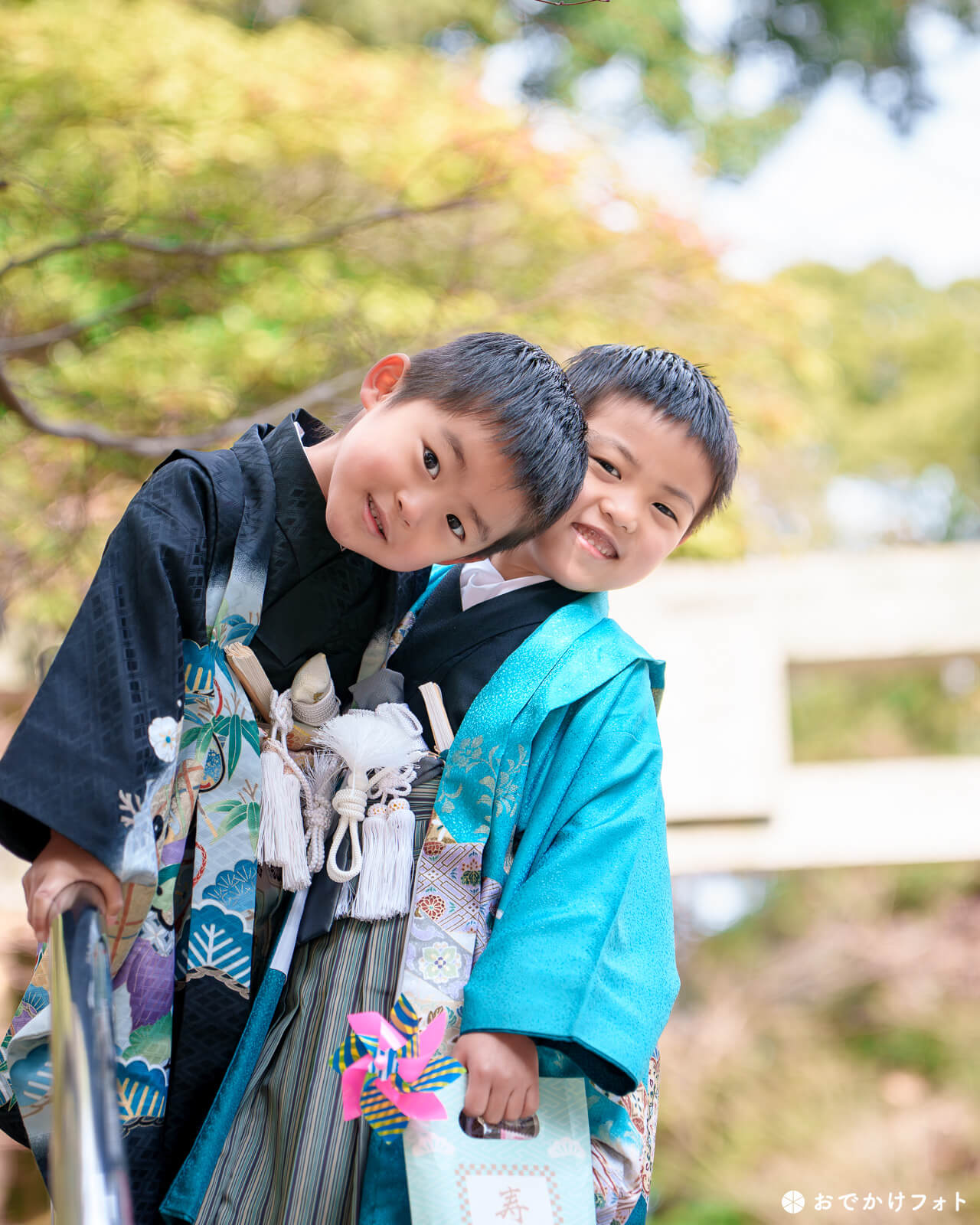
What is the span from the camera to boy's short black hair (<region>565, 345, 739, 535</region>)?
174 centimetres

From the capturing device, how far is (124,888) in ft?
4.48

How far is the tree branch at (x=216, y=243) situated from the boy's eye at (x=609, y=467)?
5.14 ft

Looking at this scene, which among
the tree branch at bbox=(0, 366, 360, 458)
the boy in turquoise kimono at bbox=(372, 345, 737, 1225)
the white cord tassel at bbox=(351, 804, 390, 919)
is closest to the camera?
the boy in turquoise kimono at bbox=(372, 345, 737, 1225)

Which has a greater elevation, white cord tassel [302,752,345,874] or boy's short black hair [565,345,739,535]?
boy's short black hair [565,345,739,535]

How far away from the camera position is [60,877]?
51.2 inches

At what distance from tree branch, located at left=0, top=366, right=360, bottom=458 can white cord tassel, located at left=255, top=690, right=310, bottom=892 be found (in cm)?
120

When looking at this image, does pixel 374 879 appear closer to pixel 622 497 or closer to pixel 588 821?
pixel 588 821

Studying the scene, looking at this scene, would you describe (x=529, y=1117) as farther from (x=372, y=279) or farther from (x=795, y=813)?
(x=795, y=813)

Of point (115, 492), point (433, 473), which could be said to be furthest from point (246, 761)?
point (115, 492)

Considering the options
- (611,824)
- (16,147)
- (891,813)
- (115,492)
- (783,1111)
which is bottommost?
(783,1111)

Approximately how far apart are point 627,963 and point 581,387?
91 centimetres

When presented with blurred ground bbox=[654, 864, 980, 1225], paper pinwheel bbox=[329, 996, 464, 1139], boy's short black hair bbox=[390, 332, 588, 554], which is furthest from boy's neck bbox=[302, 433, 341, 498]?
blurred ground bbox=[654, 864, 980, 1225]

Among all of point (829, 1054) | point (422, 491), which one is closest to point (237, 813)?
point (422, 491)

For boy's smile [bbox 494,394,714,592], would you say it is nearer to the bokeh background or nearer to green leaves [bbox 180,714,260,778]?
green leaves [bbox 180,714,260,778]
